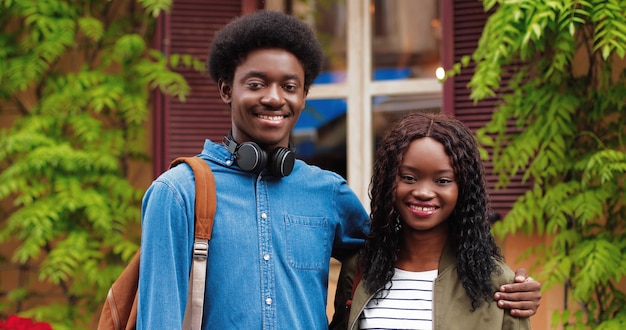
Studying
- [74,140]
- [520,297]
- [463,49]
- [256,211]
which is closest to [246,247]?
[256,211]

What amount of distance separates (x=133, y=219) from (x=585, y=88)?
2.37 metres

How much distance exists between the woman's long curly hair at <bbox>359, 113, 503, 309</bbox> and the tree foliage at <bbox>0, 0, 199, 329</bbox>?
87.9 inches

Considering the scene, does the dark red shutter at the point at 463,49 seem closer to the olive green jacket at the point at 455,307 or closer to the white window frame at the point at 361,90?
the white window frame at the point at 361,90

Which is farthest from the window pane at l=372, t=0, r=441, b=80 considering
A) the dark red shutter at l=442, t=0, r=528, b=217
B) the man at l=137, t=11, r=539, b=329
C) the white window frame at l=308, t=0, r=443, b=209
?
the man at l=137, t=11, r=539, b=329

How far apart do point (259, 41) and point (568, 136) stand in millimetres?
1959

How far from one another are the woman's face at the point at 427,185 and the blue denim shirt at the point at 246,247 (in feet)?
1.05

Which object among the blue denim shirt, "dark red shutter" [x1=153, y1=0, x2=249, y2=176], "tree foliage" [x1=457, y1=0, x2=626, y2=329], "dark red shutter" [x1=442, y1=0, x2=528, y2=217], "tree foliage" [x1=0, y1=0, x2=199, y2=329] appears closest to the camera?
the blue denim shirt

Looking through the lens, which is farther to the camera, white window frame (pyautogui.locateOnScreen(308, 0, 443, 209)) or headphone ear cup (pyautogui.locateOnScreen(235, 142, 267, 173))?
white window frame (pyautogui.locateOnScreen(308, 0, 443, 209))

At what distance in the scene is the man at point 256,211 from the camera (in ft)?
8.54

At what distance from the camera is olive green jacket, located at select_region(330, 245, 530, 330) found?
8.54ft

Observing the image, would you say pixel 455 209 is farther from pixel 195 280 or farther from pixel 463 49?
pixel 463 49

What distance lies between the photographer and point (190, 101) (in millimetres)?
5027

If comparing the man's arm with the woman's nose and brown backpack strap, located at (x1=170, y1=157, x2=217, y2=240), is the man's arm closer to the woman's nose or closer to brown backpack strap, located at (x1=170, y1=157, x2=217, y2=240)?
the woman's nose

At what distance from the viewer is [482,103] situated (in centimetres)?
466
